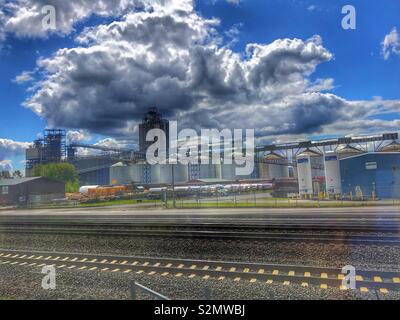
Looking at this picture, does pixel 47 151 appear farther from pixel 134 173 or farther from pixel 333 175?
pixel 333 175

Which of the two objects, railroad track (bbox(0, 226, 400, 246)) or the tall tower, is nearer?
railroad track (bbox(0, 226, 400, 246))

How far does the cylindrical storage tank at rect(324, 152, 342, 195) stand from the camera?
41.0m

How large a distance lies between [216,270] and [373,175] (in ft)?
118

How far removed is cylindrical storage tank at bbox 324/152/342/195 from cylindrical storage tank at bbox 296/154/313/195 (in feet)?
10.3

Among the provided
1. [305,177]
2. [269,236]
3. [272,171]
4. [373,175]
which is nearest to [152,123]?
[272,171]

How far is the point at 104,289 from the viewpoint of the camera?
7824 mm

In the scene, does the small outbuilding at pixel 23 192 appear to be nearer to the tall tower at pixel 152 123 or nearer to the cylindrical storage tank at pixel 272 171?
the tall tower at pixel 152 123

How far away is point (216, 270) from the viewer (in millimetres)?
8984

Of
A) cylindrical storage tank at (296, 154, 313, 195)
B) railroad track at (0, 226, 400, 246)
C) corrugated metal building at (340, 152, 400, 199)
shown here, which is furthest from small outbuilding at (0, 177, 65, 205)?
corrugated metal building at (340, 152, 400, 199)

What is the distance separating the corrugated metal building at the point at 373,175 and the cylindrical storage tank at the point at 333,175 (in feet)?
2.31

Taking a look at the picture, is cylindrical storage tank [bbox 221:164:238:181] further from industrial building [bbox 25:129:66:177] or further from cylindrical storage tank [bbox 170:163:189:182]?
industrial building [bbox 25:129:66:177]
